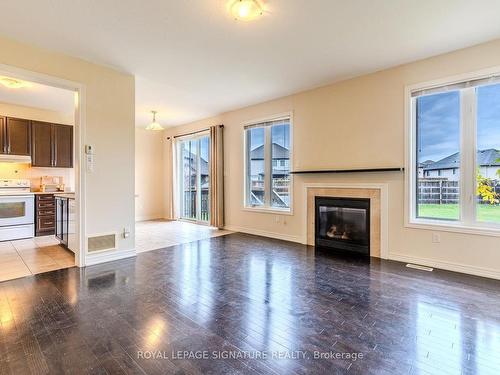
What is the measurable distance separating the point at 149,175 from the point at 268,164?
14.3 ft

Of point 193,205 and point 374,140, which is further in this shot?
point 193,205

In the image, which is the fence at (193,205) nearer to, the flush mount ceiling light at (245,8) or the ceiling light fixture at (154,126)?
the ceiling light fixture at (154,126)

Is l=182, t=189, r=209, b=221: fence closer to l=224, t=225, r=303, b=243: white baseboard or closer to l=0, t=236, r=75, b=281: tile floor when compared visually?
l=224, t=225, r=303, b=243: white baseboard

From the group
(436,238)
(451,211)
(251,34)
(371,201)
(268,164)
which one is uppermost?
(251,34)

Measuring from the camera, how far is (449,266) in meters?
3.41

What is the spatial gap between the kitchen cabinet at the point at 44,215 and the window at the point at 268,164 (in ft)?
13.7

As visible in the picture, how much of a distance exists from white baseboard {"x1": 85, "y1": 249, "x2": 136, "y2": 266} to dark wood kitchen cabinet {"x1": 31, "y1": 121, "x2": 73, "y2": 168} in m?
3.51

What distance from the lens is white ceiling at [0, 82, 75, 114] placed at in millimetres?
4656

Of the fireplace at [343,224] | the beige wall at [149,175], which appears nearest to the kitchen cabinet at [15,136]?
the beige wall at [149,175]

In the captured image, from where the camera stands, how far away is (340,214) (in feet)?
14.8

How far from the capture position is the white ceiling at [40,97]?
4656mm

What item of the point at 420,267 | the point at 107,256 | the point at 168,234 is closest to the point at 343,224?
the point at 420,267

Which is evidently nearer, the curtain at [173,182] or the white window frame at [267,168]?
the white window frame at [267,168]

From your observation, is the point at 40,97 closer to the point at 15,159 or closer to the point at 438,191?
the point at 15,159
